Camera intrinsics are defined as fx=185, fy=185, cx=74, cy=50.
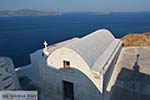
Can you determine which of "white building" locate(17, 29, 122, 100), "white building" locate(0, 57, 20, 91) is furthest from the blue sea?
"white building" locate(17, 29, 122, 100)

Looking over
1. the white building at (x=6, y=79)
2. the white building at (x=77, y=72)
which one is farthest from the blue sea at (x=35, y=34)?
the white building at (x=77, y=72)

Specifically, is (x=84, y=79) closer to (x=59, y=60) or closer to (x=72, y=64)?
(x=72, y=64)

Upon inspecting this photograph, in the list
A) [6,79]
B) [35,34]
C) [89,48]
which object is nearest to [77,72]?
[89,48]

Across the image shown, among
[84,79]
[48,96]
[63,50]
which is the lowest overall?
[48,96]

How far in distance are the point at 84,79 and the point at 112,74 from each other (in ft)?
11.5

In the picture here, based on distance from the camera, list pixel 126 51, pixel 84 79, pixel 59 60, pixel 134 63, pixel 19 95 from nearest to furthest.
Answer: pixel 19 95, pixel 84 79, pixel 59 60, pixel 134 63, pixel 126 51

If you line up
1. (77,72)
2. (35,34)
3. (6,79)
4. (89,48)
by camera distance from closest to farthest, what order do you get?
(77,72)
(89,48)
(6,79)
(35,34)

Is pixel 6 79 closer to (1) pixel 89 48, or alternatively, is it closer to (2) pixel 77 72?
(2) pixel 77 72

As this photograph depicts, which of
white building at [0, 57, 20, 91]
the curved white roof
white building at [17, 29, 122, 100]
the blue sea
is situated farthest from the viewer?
the blue sea

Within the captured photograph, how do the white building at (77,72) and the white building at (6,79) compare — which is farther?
the white building at (6,79)

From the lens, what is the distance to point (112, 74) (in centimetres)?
1423

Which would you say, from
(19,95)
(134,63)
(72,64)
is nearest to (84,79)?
(72,64)

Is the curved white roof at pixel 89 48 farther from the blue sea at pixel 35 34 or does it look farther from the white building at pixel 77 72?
the blue sea at pixel 35 34

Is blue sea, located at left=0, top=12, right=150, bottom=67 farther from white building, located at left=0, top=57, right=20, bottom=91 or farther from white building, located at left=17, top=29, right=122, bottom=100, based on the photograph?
white building, located at left=17, top=29, right=122, bottom=100
